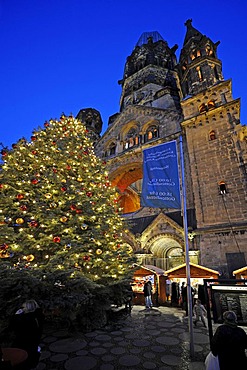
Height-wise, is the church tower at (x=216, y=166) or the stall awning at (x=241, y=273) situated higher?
the church tower at (x=216, y=166)

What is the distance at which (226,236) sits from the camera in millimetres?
11945

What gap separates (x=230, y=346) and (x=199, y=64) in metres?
21.6

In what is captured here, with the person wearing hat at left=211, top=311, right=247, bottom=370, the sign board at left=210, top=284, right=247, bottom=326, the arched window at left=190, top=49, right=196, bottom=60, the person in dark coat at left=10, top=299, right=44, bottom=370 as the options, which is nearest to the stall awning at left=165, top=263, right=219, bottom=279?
the sign board at left=210, top=284, right=247, bottom=326

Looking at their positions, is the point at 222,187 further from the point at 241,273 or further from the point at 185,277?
the point at 185,277

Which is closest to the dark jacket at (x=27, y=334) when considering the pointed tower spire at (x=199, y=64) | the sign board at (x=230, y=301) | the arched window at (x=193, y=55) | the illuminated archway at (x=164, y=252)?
the sign board at (x=230, y=301)

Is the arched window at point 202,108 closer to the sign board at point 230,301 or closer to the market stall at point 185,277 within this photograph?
the market stall at point 185,277

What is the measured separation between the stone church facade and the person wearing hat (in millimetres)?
6626

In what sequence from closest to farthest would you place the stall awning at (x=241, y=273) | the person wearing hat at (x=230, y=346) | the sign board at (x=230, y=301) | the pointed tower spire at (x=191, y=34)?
1. the person wearing hat at (x=230, y=346)
2. the sign board at (x=230, y=301)
3. the stall awning at (x=241, y=273)
4. the pointed tower spire at (x=191, y=34)

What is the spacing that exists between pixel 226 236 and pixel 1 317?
11.6 metres

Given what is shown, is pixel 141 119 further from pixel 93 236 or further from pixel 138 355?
pixel 138 355

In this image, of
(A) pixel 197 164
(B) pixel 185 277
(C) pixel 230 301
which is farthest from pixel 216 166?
(C) pixel 230 301

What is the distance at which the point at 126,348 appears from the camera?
523 centimetres

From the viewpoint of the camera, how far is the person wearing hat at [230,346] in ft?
9.54

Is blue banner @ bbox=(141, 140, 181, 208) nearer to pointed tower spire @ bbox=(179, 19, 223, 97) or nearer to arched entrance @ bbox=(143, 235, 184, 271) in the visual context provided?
arched entrance @ bbox=(143, 235, 184, 271)
